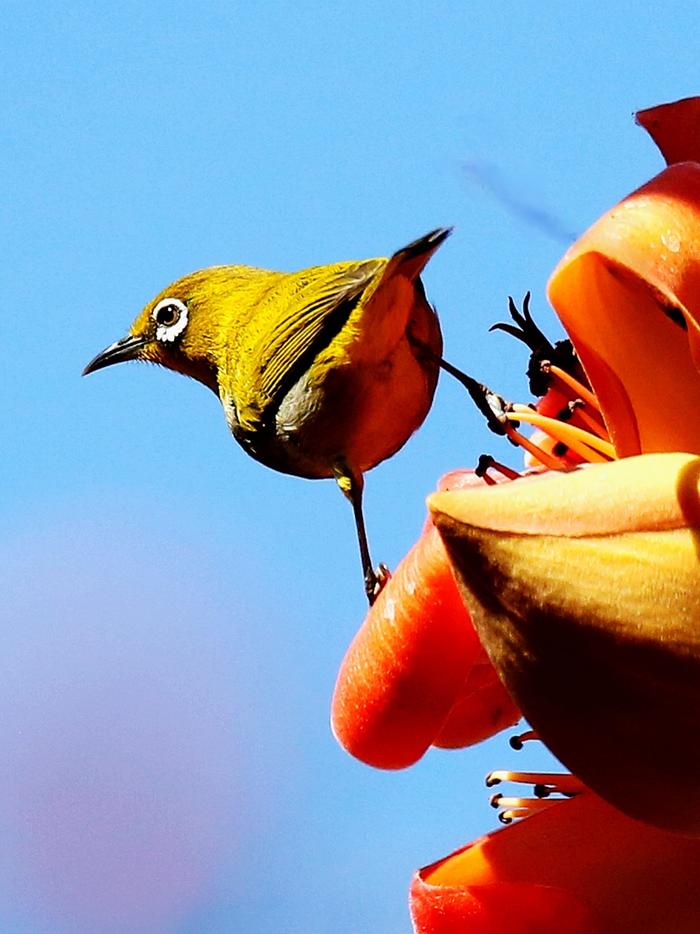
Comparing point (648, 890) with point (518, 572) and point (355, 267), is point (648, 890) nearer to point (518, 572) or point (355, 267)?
point (518, 572)

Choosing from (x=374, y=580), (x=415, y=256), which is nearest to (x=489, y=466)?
(x=374, y=580)

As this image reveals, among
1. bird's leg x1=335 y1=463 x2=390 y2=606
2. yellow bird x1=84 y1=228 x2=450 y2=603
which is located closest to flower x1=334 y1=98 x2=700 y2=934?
bird's leg x1=335 y1=463 x2=390 y2=606

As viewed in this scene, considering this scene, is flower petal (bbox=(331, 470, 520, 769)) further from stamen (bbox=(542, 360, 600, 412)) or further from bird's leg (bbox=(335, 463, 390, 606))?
bird's leg (bbox=(335, 463, 390, 606))

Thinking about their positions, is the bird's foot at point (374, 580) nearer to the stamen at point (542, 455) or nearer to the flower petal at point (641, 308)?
the stamen at point (542, 455)

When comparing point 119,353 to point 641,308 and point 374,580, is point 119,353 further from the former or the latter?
point 641,308

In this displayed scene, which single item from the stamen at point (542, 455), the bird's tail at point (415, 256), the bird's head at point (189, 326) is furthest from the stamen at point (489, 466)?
the bird's head at point (189, 326)
